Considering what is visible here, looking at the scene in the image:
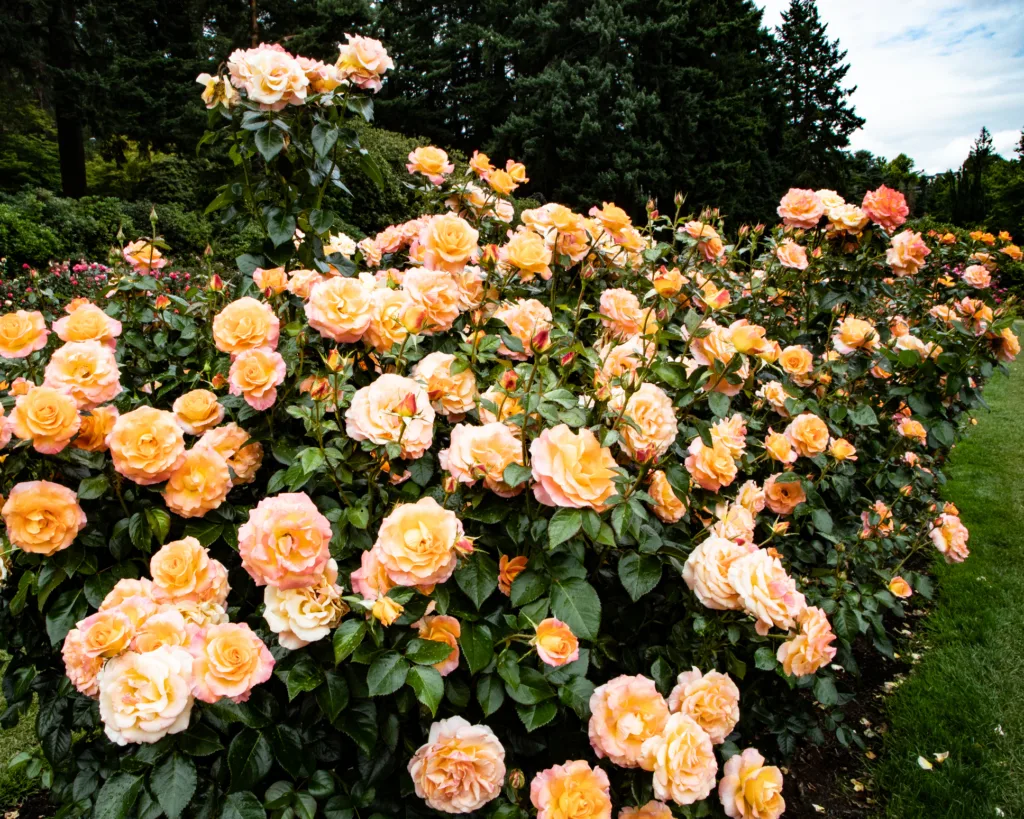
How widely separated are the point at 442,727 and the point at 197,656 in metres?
0.40

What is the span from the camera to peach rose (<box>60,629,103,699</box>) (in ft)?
3.04

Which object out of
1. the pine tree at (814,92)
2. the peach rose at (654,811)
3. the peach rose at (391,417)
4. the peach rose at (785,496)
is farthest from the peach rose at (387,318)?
the pine tree at (814,92)

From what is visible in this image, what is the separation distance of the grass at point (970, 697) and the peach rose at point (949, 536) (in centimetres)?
46

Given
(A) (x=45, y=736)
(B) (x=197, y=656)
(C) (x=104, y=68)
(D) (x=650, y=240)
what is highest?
(C) (x=104, y=68)

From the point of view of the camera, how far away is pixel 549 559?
1163 millimetres

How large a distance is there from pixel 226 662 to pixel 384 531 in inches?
10.7

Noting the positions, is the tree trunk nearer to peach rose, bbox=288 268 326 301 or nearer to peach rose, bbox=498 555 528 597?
peach rose, bbox=288 268 326 301

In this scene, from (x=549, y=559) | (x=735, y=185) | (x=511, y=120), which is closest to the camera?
(x=549, y=559)

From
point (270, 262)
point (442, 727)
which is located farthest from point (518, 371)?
point (270, 262)

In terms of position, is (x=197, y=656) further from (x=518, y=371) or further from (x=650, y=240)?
(x=650, y=240)

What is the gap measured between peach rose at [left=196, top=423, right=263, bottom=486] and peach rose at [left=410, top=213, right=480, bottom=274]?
53 centimetres

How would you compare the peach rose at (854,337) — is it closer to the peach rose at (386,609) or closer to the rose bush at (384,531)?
the rose bush at (384,531)

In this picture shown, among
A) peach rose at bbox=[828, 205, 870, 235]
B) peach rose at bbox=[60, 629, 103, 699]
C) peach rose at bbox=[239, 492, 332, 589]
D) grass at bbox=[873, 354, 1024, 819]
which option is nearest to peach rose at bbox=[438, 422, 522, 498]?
peach rose at bbox=[239, 492, 332, 589]

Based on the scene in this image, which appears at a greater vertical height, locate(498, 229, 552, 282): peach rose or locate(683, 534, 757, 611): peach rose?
locate(498, 229, 552, 282): peach rose
